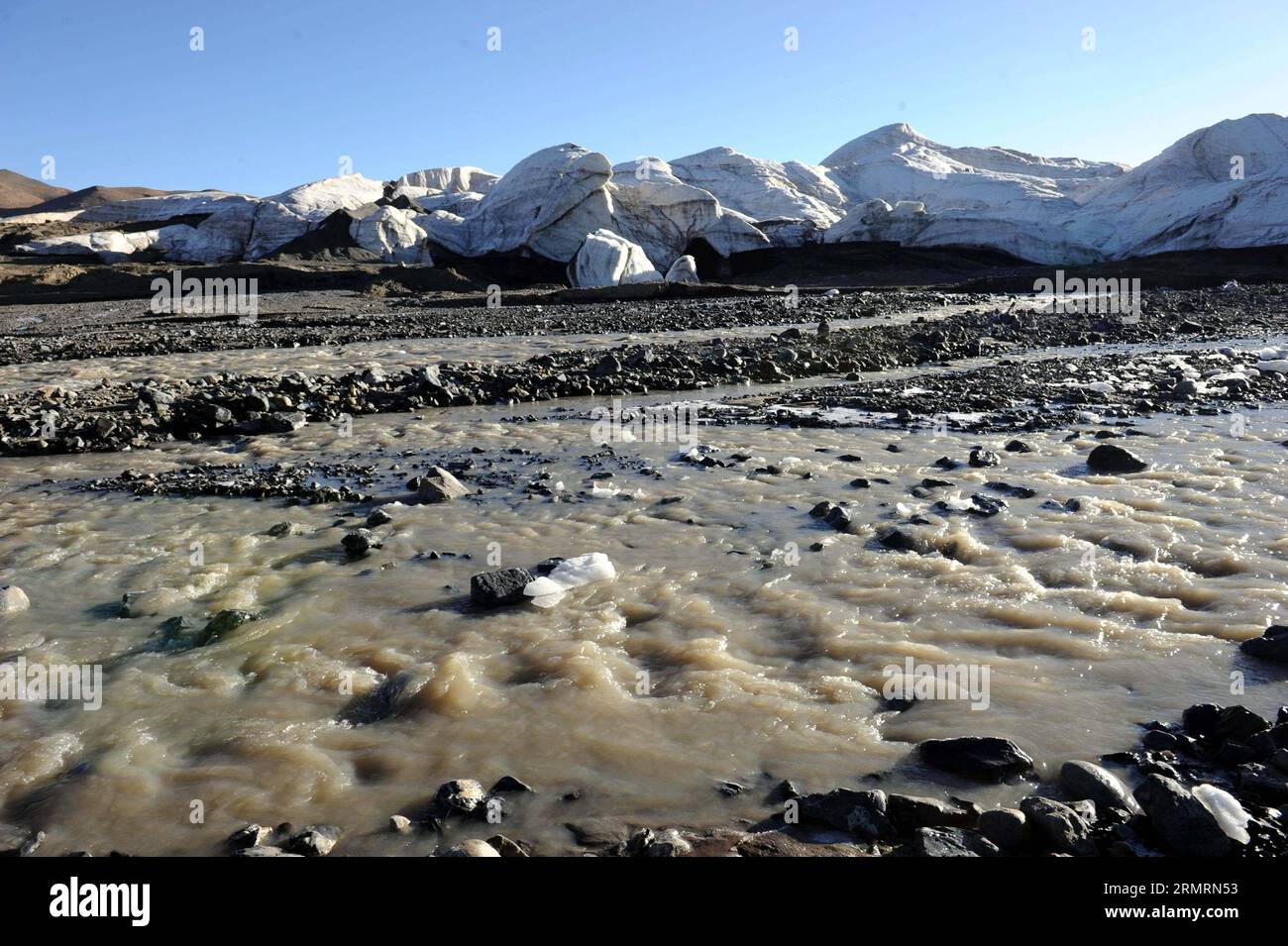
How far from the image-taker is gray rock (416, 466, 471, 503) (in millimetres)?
6188

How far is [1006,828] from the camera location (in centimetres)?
236

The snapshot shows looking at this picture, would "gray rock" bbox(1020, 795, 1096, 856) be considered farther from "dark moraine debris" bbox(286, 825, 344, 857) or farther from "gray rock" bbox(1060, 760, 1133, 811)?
"dark moraine debris" bbox(286, 825, 344, 857)

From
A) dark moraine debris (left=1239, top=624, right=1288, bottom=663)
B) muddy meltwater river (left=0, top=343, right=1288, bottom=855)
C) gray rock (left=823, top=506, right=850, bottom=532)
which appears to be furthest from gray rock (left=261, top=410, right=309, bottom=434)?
dark moraine debris (left=1239, top=624, right=1288, bottom=663)

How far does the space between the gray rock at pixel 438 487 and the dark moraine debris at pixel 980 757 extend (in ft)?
13.7

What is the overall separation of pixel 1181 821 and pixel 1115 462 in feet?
15.9

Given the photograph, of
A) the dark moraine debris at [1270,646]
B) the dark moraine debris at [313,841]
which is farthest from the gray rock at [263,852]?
the dark moraine debris at [1270,646]

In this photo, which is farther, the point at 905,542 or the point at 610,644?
the point at 905,542

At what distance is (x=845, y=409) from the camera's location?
381 inches

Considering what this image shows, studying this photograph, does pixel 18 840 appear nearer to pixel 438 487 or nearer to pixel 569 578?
pixel 569 578

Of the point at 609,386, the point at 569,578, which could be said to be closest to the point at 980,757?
the point at 569,578

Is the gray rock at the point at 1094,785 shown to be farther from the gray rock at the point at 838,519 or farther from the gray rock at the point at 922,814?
the gray rock at the point at 838,519

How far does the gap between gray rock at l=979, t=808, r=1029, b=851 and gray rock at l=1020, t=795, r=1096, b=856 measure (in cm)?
3

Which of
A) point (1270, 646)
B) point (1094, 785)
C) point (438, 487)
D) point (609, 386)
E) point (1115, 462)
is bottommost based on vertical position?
point (1094, 785)

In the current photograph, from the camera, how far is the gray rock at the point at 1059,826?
7.60ft
